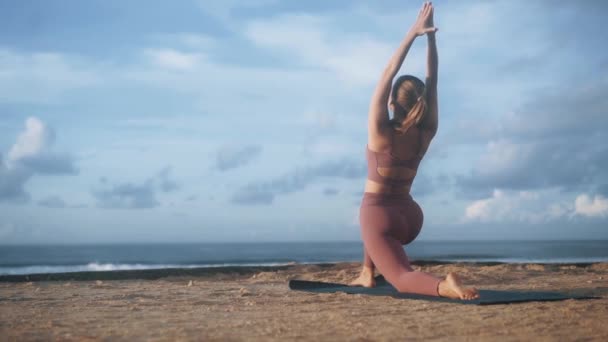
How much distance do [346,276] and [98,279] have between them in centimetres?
341

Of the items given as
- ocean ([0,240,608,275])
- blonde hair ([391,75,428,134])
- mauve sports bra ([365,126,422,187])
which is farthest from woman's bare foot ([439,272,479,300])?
ocean ([0,240,608,275])

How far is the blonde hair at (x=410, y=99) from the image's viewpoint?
5.34 m

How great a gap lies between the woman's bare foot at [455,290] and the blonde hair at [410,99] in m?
1.30

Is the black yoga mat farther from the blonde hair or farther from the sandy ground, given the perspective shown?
the blonde hair

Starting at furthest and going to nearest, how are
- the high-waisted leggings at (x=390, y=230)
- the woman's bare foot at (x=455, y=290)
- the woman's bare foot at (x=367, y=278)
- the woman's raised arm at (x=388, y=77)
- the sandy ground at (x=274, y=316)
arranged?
the woman's bare foot at (x=367, y=278), the high-waisted leggings at (x=390, y=230), the woman's raised arm at (x=388, y=77), the woman's bare foot at (x=455, y=290), the sandy ground at (x=274, y=316)

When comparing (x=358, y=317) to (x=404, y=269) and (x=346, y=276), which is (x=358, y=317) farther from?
(x=346, y=276)

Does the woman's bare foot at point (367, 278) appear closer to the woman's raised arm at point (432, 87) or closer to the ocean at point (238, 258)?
the woman's raised arm at point (432, 87)

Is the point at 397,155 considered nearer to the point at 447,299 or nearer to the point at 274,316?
the point at 447,299

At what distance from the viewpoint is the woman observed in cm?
532

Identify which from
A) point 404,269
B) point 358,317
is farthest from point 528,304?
point 358,317

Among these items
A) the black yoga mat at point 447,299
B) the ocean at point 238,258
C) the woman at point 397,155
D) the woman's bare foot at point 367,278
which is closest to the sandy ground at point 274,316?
the black yoga mat at point 447,299

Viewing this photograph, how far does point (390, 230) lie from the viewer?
5.45 m

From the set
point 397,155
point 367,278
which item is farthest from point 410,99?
point 367,278

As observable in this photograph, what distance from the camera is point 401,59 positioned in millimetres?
5250
